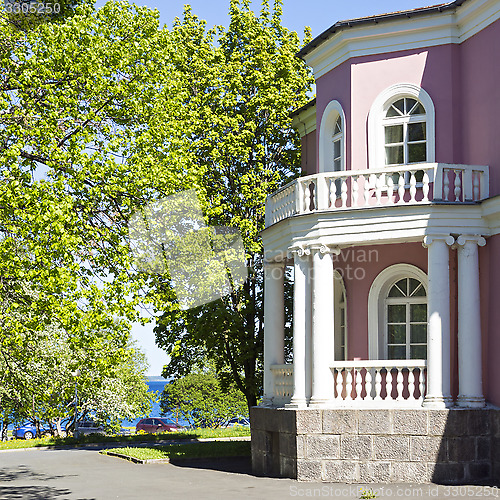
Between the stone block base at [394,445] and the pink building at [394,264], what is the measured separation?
3 centimetres

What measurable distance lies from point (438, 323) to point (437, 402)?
1561 millimetres

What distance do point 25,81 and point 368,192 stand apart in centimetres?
740

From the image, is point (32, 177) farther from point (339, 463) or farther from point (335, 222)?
point (339, 463)

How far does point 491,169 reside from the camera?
1808 cm

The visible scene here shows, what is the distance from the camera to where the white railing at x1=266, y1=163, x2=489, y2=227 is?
702 inches

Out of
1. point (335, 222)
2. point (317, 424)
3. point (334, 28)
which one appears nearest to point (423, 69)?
point (334, 28)

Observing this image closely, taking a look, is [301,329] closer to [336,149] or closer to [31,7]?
[336,149]

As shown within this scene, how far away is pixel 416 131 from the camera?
1975 cm

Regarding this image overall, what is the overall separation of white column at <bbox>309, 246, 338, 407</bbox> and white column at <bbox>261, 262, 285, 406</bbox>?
93.8 inches

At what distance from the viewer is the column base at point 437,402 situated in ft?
56.0

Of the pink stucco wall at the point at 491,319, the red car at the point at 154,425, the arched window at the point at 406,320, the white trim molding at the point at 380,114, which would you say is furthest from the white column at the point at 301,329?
the red car at the point at 154,425

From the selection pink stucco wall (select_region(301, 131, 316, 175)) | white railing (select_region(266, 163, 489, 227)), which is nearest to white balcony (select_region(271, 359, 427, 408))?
white railing (select_region(266, 163, 489, 227))

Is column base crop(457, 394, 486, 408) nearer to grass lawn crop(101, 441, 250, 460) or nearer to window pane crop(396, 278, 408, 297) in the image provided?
window pane crop(396, 278, 408, 297)

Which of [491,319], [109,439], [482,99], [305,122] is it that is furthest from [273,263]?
[109,439]
